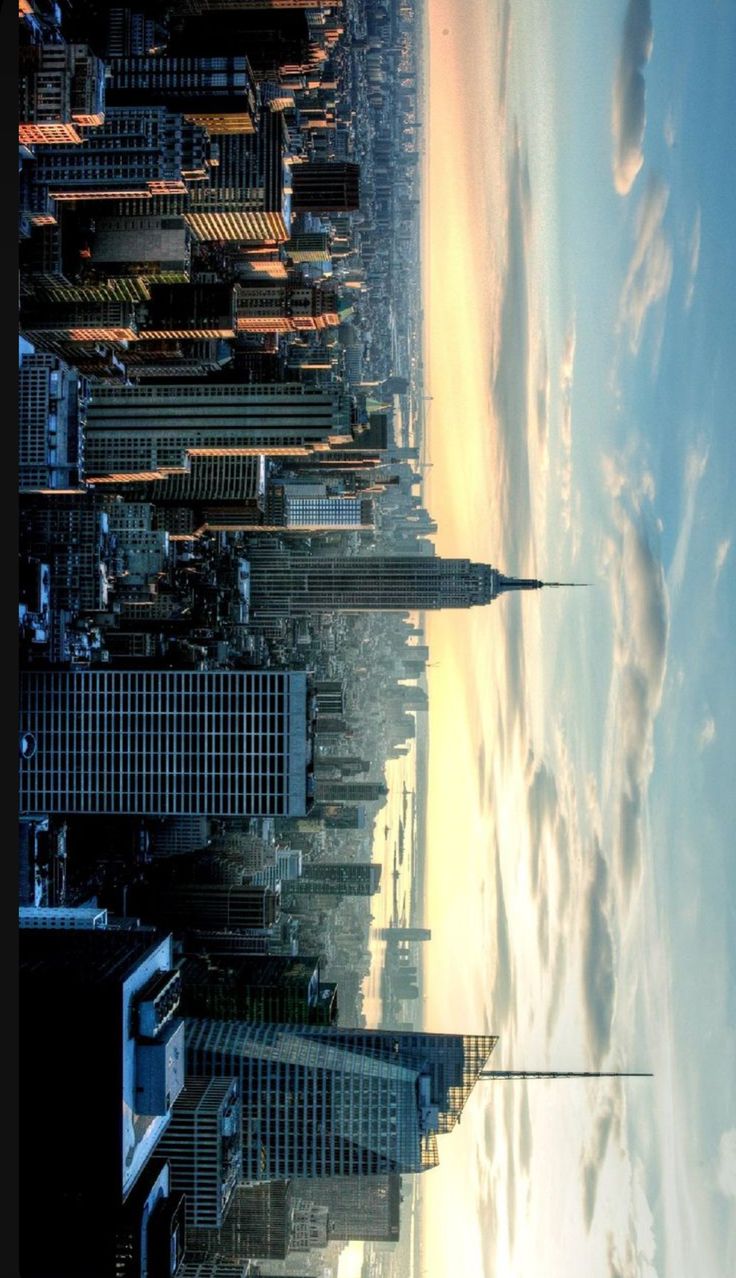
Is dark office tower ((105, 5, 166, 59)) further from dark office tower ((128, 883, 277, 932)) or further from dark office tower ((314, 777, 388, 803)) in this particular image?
dark office tower ((314, 777, 388, 803))

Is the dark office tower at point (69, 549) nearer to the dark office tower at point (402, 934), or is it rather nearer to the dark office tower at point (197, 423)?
the dark office tower at point (197, 423)

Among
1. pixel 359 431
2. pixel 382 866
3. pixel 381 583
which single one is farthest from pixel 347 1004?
pixel 359 431

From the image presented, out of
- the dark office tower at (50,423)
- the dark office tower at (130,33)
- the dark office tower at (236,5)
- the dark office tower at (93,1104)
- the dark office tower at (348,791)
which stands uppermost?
the dark office tower at (236,5)

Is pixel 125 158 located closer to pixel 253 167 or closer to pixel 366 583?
pixel 253 167

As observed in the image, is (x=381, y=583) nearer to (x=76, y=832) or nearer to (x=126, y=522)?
(x=126, y=522)

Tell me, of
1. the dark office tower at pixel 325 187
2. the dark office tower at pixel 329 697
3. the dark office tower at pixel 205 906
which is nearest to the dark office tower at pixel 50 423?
the dark office tower at pixel 325 187

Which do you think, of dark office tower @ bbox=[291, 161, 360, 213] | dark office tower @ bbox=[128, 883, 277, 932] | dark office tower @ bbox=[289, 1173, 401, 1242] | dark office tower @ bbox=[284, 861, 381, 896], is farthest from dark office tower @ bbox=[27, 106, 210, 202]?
dark office tower @ bbox=[284, 861, 381, 896]
